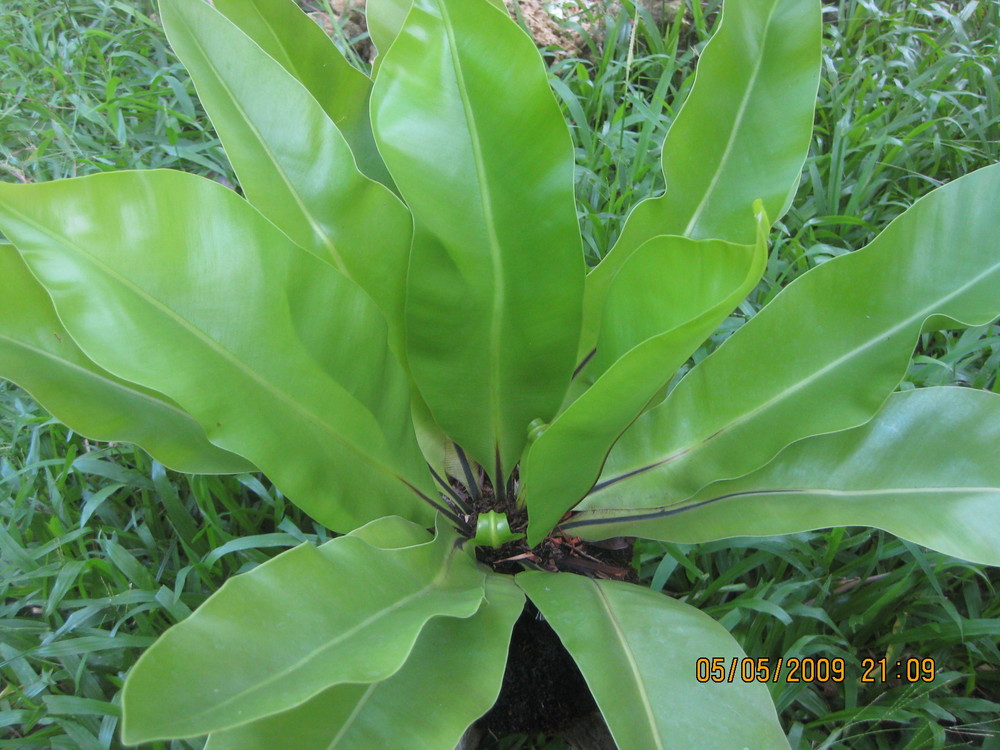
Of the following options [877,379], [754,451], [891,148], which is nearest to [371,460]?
[754,451]

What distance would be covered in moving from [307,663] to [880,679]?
0.82 meters

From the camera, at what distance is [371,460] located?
2.53ft

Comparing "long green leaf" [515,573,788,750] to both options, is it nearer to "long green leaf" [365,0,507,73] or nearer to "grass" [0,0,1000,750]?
"grass" [0,0,1000,750]

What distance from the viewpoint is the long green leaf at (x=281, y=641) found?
0.45m

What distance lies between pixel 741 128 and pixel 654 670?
591mm

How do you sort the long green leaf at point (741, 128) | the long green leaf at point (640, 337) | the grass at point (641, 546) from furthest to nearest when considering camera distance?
the grass at point (641, 546) → the long green leaf at point (741, 128) → the long green leaf at point (640, 337)

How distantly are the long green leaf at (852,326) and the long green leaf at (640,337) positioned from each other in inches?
5.6

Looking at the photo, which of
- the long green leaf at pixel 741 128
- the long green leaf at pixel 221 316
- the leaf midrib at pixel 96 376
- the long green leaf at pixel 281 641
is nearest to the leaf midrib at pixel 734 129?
the long green leaf at pixel 741 128

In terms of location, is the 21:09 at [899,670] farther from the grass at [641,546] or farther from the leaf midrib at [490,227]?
the leaf midrib at [490,227]

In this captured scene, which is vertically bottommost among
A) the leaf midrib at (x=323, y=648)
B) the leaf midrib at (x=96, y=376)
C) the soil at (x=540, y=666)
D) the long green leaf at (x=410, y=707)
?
the soil at (x=540, y=666)

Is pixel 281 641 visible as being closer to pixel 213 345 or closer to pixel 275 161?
pixel 213 345

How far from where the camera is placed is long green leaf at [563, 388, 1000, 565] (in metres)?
0.70

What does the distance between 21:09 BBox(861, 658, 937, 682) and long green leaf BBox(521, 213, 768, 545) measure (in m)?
0.53
